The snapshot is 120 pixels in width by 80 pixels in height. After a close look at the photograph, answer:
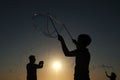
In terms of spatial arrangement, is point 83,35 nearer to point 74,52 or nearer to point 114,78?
point 74,52

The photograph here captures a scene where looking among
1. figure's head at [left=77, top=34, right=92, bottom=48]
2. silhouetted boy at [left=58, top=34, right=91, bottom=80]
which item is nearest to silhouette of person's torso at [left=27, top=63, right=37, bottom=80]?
silhouetted boy at [left=58, top=34, right=91, bottom=80]

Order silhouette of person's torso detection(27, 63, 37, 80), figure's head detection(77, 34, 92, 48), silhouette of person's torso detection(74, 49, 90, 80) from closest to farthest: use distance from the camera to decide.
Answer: silhouette of person's torso detection(74, 49, 90, 80) → figure's head detection(77, 34, 92, 48) → silhouette of person's torso detection(27, 63, 37, 80)

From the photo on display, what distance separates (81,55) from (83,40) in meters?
0.51

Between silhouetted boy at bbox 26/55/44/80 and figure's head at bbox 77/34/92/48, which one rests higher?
figure's head at bbox 77/34/92/48

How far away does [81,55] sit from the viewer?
11.3 metres

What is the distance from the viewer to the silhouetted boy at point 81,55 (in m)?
11.1

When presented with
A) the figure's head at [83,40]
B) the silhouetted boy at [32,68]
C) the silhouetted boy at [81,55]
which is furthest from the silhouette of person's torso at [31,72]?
the figure's head at [83,40]

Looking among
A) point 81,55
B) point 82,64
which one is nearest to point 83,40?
point 81,55

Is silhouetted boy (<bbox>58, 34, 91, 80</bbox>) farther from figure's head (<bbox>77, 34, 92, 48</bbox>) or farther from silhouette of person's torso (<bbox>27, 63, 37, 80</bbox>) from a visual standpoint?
silhouette of person's torso (<bbox>27, 63, 37, 80</bbox>)

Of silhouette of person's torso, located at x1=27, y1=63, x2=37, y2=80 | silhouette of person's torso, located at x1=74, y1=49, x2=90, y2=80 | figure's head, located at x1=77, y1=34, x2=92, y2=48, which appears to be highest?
figure's head, located at x1=77, y1=34, x2=92, y2=48

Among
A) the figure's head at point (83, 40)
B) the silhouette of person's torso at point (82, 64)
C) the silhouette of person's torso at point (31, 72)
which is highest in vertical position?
the figure's head at point (83, 40)

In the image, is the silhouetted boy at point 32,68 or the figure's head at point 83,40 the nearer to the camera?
the figure's head at point 83,40

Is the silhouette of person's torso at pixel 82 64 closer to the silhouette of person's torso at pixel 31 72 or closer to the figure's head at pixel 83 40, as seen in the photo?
the figure's head at pixel 83 40

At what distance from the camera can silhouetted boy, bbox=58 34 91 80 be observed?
1111cm
